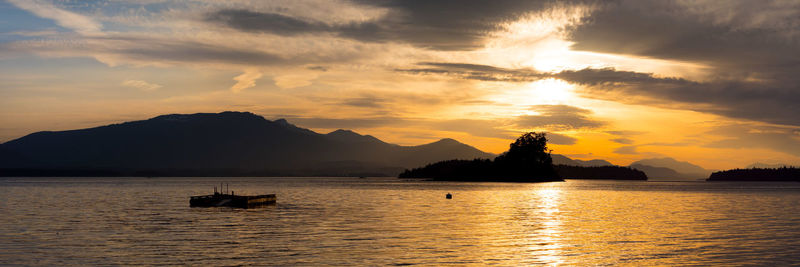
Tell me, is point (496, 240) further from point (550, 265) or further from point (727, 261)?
point (727, 261)

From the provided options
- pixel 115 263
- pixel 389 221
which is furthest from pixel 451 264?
pixel 389 221

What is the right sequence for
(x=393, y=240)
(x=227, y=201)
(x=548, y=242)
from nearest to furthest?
(x=548, y=242)
(x=393, y=240)
(x=227, y=201)

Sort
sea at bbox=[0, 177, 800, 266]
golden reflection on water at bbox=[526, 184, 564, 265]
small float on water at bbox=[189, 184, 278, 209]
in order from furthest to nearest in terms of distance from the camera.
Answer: small float on water at bbox=[189, 184, 278, 209]
golden reflection on water at bbox=[526, 184, 564, 265]
sea at bbox=[0, 177, 800, 266]

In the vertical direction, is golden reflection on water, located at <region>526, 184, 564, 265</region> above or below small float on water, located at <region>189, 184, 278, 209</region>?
below

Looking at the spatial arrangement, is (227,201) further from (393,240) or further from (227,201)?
(393,240)

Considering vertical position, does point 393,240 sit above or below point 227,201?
below

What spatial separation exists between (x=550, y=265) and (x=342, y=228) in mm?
26247

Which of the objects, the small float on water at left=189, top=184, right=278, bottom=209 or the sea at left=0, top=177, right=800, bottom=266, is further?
the small float on water at left=189, top=184, right=278, bottom=209

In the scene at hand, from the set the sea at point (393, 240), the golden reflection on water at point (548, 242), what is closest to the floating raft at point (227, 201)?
the sea at point (393, 240)

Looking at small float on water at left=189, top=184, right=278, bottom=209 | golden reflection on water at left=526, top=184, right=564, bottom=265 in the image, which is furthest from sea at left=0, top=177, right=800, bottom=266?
small float on water at left=189, top=184, right=278, bottom=209

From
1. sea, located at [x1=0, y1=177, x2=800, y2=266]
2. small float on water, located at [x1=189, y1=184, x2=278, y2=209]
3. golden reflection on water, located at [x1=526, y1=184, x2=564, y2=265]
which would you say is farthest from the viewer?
small float on water, located at [x1=189, y1=184, x2=278, y2=209]

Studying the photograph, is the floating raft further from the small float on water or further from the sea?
the sea

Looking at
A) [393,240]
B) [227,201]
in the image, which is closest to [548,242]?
[393,240]

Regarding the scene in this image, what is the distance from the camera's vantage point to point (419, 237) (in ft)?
174
